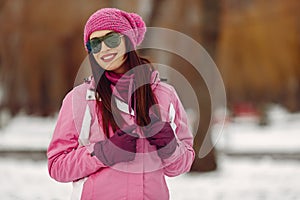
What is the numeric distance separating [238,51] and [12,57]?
1129cm

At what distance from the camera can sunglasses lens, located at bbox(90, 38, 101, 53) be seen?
3.22m

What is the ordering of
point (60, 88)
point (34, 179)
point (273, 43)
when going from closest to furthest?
point (34, 179)
point (273, 43)
point (60, 88)

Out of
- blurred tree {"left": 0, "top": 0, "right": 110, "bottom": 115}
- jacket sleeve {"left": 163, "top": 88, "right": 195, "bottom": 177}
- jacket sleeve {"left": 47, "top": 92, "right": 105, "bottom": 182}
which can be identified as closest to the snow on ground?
jacket sleeve {"left": 163, "top": 88, "right": 195, "bottom": 177}

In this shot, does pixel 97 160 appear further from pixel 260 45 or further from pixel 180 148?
pixel 260 45

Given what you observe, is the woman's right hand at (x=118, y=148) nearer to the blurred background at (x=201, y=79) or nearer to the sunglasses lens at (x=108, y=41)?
the sunglasses lens at (x=108, y=41)

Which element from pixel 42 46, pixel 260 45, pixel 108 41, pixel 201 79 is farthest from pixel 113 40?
pixel 260 45

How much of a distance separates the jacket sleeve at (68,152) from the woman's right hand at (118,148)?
7cm

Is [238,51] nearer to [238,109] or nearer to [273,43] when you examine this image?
[273,43]

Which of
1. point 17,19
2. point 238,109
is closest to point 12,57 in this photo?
point 17,19

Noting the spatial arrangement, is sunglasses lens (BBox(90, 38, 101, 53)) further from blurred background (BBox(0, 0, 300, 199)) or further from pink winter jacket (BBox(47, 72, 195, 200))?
blurred background (BBox(0, 0, 300, 199))

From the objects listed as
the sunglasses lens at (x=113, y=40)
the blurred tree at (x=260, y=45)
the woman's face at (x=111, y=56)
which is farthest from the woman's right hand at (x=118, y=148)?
the blurred tree at (x=260, y=45)

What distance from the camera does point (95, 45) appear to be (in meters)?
3.24

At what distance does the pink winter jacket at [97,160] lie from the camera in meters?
3.07

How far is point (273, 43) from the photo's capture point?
32.2 metres
